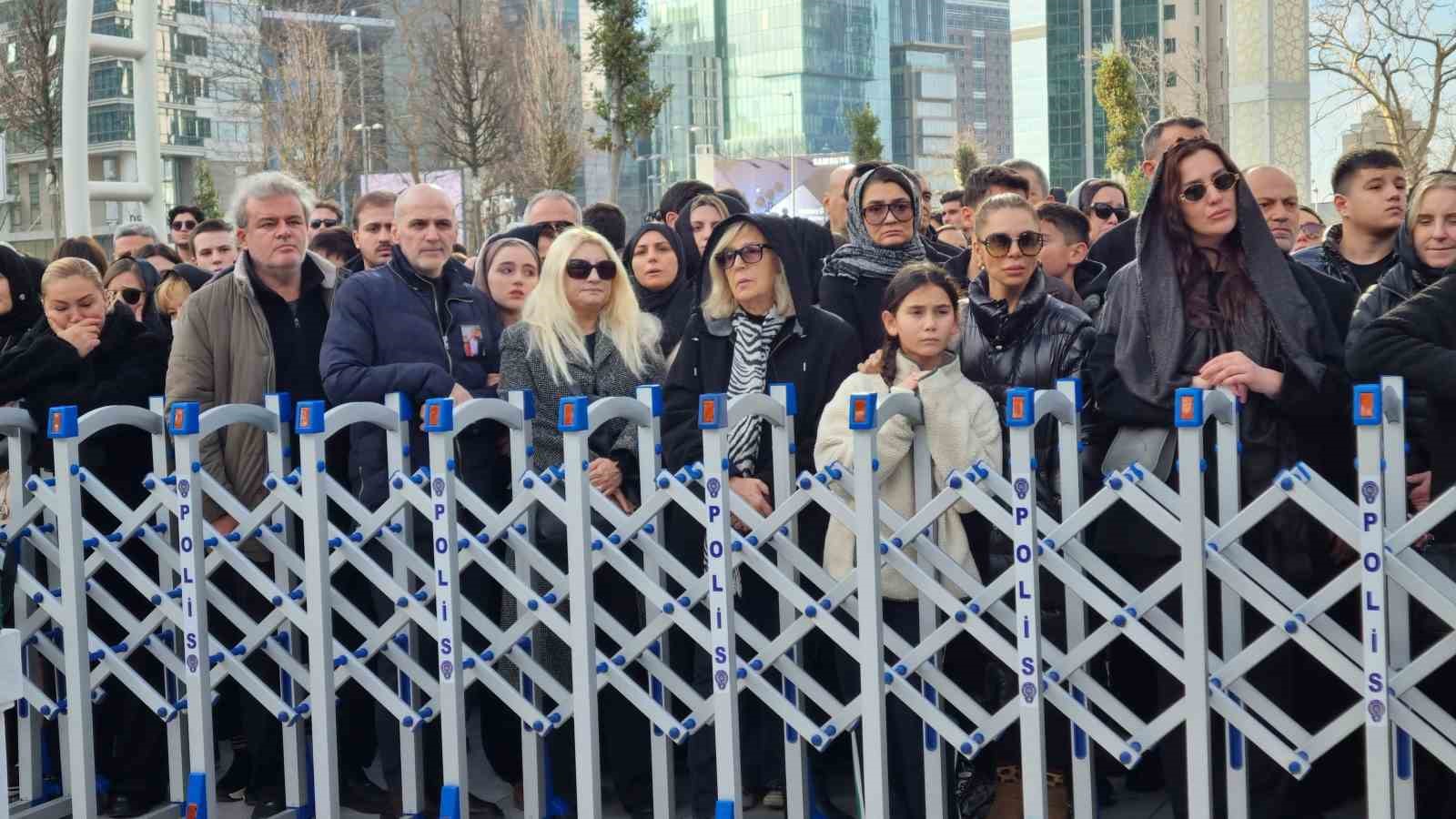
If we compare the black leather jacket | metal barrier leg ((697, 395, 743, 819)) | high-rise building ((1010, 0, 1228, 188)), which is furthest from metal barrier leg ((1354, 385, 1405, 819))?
high-rise building ((1010, 0, 1228, 188))

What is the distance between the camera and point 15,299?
22.5ft

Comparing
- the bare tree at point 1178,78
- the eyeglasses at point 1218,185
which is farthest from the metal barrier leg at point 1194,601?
the bare tree at point 1178,78

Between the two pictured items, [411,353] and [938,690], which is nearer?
[938,690]

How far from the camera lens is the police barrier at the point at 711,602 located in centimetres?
466

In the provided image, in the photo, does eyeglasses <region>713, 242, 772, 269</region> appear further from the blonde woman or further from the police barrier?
the police barrier

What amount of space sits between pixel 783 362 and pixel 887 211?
1.17m

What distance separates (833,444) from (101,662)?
2925mm

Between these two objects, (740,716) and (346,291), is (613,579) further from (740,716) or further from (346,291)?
(346,291)

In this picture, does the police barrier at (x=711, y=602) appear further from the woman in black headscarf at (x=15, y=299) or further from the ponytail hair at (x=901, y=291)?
the woman in black headscarf at (x=15, y=299)

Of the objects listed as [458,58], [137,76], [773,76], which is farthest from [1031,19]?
[137,76]

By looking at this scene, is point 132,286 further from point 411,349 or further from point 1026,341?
point 1026,341

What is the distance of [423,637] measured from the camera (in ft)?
20.3

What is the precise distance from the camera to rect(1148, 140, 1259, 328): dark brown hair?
17.4 ft

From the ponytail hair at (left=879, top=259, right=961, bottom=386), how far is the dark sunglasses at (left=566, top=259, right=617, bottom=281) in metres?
1.18
